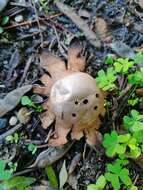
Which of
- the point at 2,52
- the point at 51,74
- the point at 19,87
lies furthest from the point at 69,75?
the point at 2,52

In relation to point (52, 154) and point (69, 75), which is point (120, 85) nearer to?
point (69, 75)

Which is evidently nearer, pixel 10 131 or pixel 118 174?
pixel 118 174

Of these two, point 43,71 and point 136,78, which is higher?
point 43,71

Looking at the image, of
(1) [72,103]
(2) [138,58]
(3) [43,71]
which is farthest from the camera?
(3) [43,71]

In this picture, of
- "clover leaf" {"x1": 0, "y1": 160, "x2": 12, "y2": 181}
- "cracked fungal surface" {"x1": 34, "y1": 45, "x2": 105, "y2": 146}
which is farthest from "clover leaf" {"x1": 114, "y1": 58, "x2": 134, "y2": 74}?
"clover leaf" {"x1": 0, "y1": 160, "x2": 12, "y2": 181}

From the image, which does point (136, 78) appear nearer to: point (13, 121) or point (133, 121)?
point (133, 121)

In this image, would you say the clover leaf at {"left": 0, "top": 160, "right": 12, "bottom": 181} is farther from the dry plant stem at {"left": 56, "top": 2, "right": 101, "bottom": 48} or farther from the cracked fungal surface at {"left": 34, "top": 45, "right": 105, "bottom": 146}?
the dry plant stem at {"left": 56, "top": 2, "right": 101, "bottom": 48}

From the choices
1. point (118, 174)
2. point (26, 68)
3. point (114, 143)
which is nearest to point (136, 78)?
point (114, 143)
